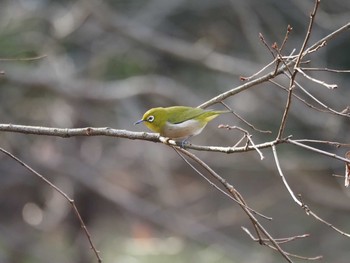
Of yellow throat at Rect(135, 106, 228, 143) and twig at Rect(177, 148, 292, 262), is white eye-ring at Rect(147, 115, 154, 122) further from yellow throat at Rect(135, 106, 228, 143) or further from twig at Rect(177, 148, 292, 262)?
twig at Rect(177, 148, 292, 262)

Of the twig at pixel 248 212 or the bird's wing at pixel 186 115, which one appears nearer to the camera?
the twig at pixel 248 212

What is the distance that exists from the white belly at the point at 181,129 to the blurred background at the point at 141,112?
423cm

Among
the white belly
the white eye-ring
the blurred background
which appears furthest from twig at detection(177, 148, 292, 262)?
the blurred background

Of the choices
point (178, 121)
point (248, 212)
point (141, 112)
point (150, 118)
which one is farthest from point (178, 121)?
point (141, 112)

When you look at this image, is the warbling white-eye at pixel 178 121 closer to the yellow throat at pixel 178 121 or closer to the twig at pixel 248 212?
the yellow throat at pixel 178 121

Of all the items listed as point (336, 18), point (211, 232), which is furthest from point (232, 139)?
point (336, 18)

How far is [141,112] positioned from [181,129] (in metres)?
5.96

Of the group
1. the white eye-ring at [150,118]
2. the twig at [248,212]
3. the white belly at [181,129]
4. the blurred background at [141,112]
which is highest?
the blurred background at [141,112]

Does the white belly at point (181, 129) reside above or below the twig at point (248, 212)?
above

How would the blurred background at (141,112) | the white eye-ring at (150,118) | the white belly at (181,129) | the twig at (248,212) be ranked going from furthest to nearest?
the blurred background at (141,112) → the white eye-ring at (150,118) → the white belly at (181,129) → the twig at (248,212)

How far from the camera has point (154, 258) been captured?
12.2 metres

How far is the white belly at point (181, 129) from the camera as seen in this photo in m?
3.67

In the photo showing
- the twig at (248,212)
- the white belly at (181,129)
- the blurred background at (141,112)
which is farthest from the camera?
the blurred background at (141,112)

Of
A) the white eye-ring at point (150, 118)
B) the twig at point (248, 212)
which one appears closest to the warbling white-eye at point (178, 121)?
the white eye-ring at point (150, 118)
